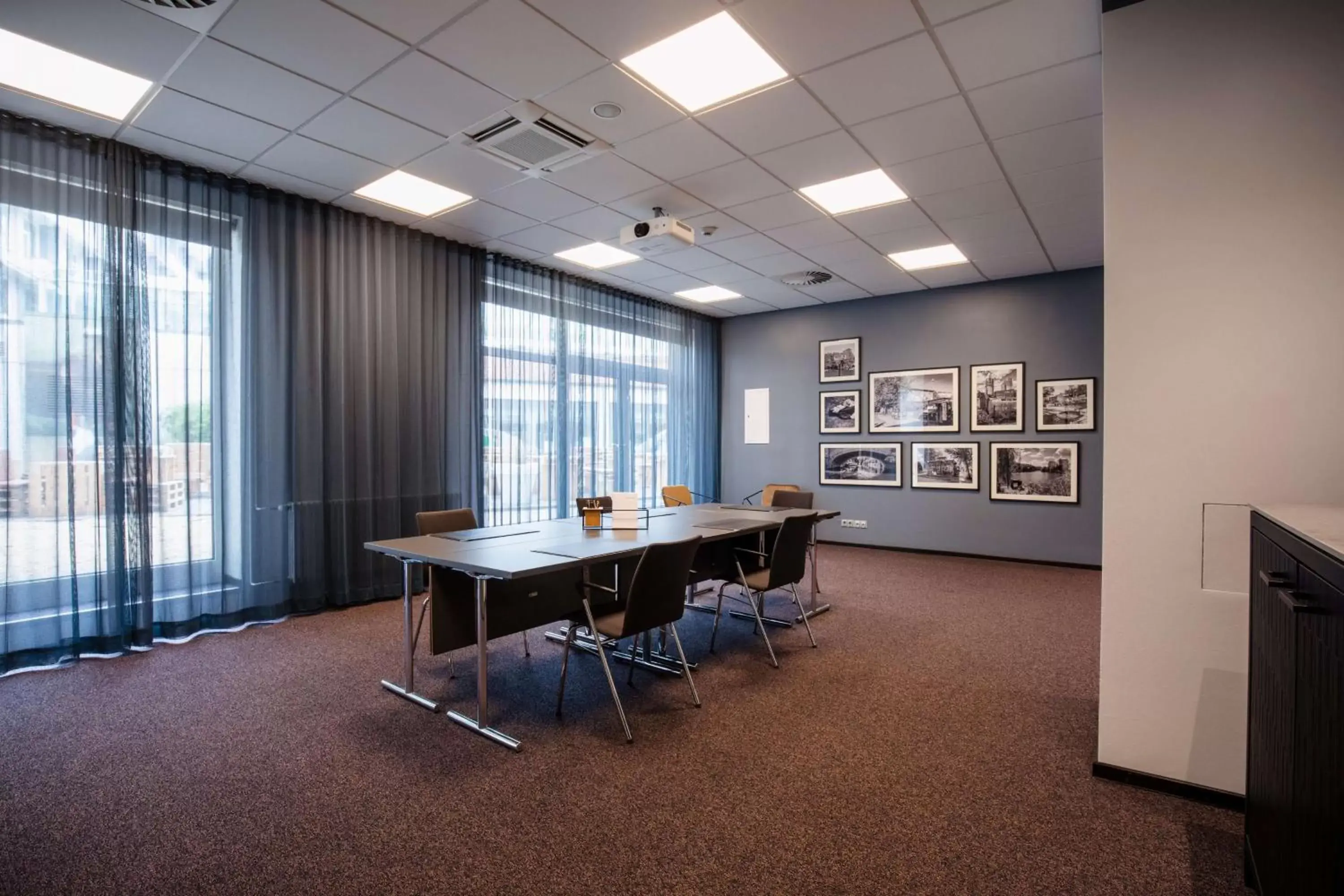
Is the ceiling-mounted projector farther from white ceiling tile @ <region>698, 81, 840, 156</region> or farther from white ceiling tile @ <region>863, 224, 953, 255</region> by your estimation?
white ceiling tile @ <region>863, 224, 953, 255</region>

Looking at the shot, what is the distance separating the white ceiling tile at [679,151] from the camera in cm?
364

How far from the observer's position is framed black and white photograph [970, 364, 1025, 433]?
6.87 metres

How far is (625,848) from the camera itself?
2.00 metres

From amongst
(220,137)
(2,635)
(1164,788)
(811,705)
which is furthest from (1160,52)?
(2,635)

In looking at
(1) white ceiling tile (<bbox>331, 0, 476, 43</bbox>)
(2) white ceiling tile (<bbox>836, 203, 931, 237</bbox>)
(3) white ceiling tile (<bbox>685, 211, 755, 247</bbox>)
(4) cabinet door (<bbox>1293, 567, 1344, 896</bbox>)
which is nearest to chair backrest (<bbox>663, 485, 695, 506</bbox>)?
(3) white ceiling tile (<bbox>685, 211, 755, 247</bbox>)

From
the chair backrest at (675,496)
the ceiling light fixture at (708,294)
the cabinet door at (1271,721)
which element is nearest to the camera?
the cabinet door at (1271,721)

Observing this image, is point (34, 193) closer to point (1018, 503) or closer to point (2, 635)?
point (2, 635)

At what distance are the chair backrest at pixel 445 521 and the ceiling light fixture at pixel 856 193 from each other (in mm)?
3275

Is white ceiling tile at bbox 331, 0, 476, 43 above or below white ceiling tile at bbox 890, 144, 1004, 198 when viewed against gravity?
above

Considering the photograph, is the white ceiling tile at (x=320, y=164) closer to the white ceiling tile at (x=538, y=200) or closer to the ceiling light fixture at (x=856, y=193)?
the white ceiling tile at (x=538, y=200)

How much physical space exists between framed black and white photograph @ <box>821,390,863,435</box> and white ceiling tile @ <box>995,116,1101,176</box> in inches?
156

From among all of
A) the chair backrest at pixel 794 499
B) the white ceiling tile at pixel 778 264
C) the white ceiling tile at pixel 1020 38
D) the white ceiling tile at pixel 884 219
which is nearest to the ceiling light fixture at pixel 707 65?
→ the white ceiling tile at pixel 1020 38

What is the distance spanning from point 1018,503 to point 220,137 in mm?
7637

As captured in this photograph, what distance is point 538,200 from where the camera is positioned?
15.3ft
